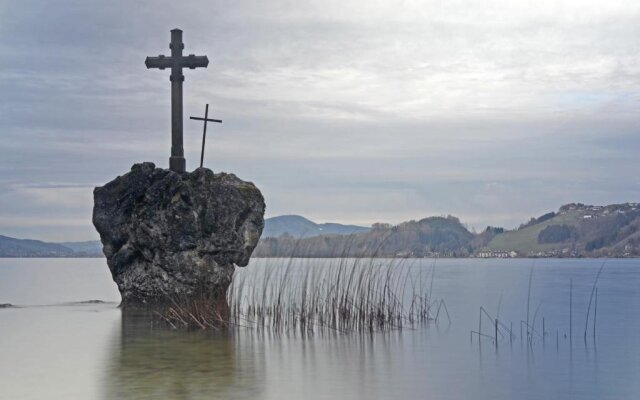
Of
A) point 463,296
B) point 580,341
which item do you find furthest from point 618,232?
point 580,341

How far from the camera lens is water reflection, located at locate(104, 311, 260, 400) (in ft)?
32.6

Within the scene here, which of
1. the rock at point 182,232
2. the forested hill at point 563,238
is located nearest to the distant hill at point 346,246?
the rock at point 182,232

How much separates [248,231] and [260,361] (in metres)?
6.36

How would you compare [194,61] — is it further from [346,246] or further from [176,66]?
[346,246]

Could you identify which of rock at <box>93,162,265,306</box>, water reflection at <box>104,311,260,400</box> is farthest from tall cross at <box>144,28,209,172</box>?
water reflection at <box>104,311,260,400</box>

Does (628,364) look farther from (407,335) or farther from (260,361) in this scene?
(260,361)

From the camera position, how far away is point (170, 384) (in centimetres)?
1028

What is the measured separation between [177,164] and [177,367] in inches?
333

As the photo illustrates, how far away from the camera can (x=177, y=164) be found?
1931 cm

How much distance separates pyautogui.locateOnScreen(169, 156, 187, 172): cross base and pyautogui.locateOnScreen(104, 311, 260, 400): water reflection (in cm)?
442

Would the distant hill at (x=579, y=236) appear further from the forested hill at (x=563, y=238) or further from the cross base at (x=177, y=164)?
the cross base at (x=177, y=164)

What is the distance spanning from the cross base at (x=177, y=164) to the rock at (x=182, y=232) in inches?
12.0

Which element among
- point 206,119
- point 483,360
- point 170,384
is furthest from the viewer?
point 206,119

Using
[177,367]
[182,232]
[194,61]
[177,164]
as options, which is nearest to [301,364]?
[177,367]
